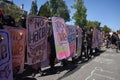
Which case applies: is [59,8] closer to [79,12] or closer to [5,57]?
[79,12]

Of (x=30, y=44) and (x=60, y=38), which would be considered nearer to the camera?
(x=30, y=44)

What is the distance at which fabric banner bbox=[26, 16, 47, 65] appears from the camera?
7.42 meters

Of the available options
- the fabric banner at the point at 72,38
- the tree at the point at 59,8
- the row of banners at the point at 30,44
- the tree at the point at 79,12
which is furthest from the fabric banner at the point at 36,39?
the tree at the point at 59,8

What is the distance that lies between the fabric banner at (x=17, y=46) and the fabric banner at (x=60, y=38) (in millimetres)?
2142

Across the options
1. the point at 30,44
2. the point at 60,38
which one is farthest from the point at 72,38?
the point at 30,44

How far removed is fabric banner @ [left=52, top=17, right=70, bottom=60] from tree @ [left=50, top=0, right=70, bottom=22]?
289ft

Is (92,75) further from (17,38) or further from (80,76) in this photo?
(17,38)

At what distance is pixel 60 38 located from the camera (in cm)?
952

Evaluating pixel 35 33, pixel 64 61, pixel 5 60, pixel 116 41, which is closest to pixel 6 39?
pixel 5 60

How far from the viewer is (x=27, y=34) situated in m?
7.22

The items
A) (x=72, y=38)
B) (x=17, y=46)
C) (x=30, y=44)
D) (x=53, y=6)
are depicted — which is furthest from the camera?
(x=53, y=6)

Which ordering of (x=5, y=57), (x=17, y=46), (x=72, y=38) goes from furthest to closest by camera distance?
1. (x=72, y=38)
2. (x=17, y=46)
3. (x=5, y=57)

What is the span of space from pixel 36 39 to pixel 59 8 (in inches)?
3655

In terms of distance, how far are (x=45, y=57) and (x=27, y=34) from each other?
1665 millimetres
